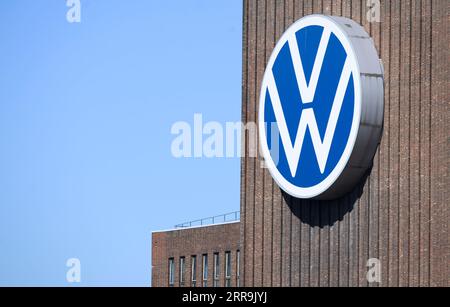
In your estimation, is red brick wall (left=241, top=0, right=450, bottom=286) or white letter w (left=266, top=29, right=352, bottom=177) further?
white letter w (left=266, top=29, right=352, bottom=177)

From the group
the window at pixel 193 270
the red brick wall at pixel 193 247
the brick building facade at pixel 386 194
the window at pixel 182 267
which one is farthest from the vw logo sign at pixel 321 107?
the window at pixel 182 267

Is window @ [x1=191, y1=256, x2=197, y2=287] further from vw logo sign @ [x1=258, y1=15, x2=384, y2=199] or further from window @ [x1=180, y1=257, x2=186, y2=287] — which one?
vw logo sign @ [x1=258, y1=15, x2=384, y2=199]

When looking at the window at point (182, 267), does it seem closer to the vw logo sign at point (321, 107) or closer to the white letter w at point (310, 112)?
the vw logo sign at point (321, 107)

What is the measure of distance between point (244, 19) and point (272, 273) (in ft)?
30.4

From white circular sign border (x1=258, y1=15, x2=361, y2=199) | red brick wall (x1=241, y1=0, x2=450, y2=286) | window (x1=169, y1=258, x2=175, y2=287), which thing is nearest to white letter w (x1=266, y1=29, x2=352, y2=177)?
white circular sign border (x1=258, y1=15, x2=361, y2=199)

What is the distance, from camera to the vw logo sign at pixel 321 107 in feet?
132

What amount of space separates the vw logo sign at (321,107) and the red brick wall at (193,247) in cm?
2896

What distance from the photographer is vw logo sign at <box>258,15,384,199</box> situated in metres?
40.3

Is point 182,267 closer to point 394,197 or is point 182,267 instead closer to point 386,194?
point 386,194

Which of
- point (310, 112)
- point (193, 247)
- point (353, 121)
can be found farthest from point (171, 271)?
point (353, 121)

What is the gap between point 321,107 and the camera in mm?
41719

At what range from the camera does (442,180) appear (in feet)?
125

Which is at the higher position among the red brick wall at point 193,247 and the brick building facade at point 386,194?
the brick building facade at point 386,194
